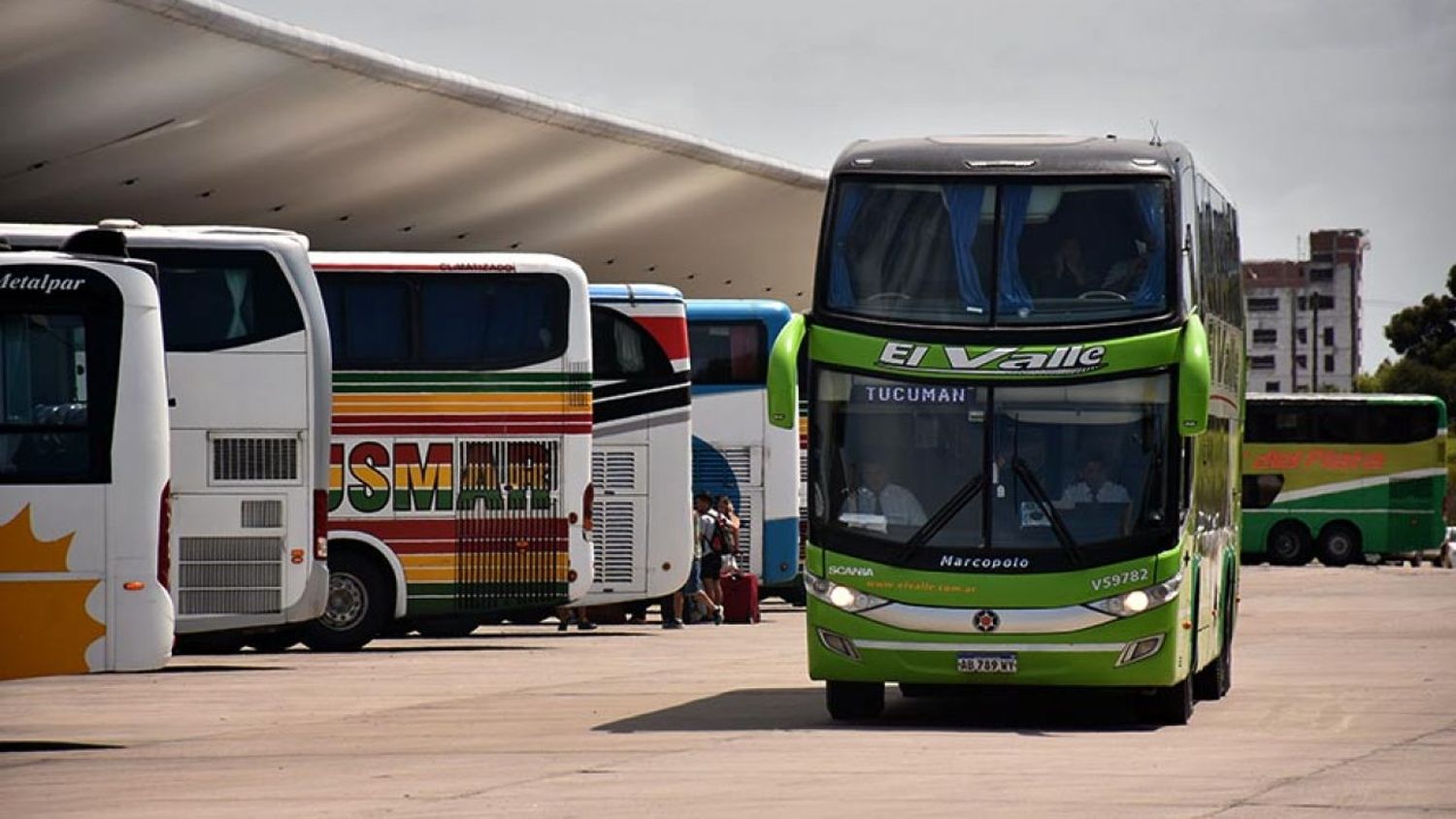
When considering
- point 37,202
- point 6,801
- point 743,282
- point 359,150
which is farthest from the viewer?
point 743,282

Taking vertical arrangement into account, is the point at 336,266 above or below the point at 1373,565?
above

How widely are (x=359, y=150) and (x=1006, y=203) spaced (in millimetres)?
31032

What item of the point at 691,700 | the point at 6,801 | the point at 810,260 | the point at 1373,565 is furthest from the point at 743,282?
the point at 6,801

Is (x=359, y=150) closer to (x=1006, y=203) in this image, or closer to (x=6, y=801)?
(x=1006, y=203)

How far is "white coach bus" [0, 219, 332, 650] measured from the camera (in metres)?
23.3

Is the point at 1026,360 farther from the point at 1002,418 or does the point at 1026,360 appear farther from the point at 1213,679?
the point at 1213,679

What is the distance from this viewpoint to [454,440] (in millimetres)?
27797

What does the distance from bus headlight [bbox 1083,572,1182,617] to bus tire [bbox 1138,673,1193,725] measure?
908 millimetres

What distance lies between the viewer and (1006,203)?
18.0 metres

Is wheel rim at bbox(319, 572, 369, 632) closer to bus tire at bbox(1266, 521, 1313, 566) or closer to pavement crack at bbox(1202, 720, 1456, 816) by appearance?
pavement crack at bbox(1202, 720, 1456, 816)

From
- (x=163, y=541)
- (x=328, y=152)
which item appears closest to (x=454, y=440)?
(x=163, y=541)

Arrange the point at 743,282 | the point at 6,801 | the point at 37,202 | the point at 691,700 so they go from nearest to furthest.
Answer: the point at 6,801
the point at 691,700
the point at 37,202
the point at 743,282

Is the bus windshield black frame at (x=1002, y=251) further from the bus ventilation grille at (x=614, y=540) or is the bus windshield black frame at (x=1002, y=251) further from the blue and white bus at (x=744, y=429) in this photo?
the blue and white bus at (x=744, y=429)

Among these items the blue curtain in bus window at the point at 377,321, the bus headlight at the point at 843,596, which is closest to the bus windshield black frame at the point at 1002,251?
the bus headlight at the point at 843,596
